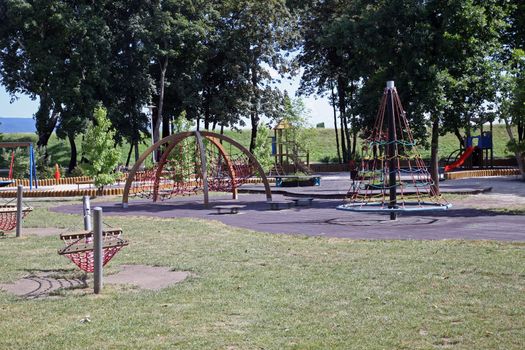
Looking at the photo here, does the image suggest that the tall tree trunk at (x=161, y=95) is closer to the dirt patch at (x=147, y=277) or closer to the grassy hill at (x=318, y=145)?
the grassy hill at (x=318, y=145)

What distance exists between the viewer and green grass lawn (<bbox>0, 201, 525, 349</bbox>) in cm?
635

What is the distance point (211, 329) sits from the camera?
6723 millimetres

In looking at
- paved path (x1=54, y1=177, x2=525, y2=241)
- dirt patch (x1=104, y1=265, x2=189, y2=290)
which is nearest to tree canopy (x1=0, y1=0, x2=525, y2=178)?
paved path (x1=54, y1=177, x2=525, y2=241)

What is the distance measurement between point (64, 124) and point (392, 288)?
34.6 metres

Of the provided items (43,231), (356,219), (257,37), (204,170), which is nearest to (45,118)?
(257,37)

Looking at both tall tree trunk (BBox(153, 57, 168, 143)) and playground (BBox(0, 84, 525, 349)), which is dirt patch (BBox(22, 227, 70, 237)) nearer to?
playground (BBox(0, 84, 525, 349))

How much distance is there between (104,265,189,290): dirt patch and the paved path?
4.66m

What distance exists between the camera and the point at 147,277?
9.75 meters

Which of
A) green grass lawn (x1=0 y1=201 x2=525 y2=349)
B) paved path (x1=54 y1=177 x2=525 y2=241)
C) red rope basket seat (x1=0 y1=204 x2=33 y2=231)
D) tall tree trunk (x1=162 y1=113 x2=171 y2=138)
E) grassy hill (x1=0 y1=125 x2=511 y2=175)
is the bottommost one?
green grass lawn (x1=0 y1=201 x2=525 y2=349)

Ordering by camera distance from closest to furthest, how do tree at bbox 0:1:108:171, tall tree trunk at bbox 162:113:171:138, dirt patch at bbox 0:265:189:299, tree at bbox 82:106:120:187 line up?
dirt patch at bbox 0:265:189:299 → tree at bbox 82:106:120:187 → tree at bbox 0:1:108:171 → tall tree trunk at bbox 162:113:171:138

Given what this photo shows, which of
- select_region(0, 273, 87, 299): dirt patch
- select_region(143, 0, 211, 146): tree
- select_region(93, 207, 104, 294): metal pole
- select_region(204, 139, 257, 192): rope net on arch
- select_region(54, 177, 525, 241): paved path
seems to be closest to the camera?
select_region(93, 207, 104, 294): metal pole

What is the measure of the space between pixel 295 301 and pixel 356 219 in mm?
9170

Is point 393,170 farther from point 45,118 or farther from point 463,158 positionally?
point 45,118

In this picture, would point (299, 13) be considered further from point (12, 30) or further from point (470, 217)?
point (470, 217)
